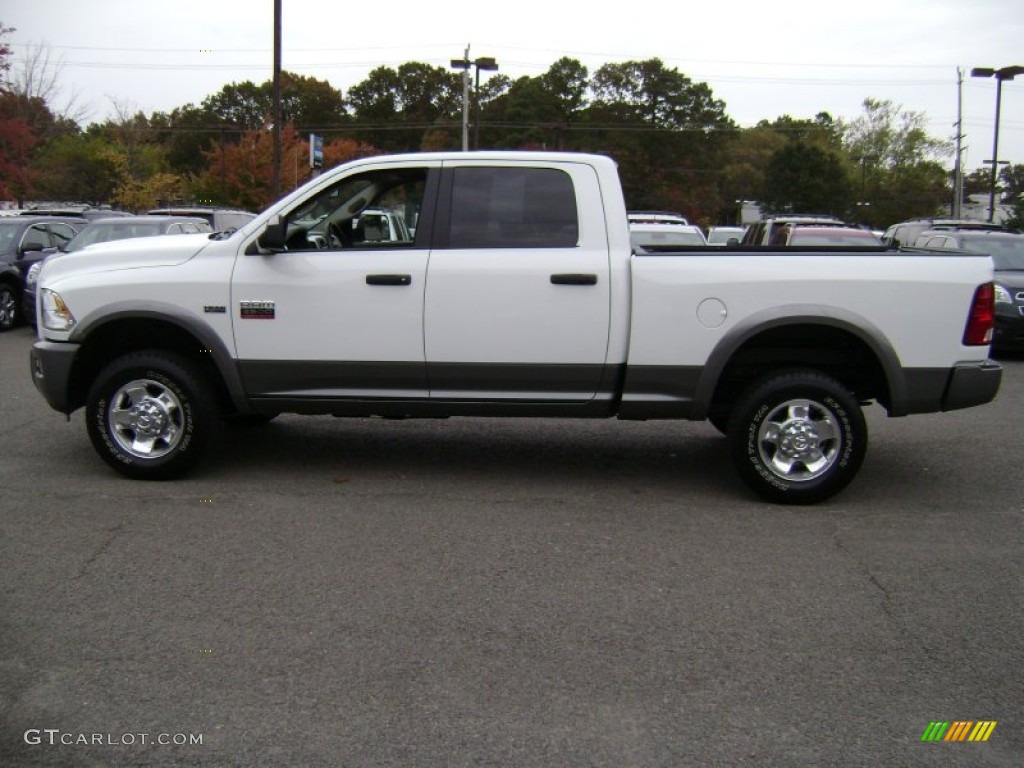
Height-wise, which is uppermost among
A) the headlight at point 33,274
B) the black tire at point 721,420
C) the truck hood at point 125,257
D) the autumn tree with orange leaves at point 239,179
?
the autumn tree with orange leaves at point 239,179

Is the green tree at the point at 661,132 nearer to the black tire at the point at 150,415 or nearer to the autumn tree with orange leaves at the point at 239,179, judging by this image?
the autumn tree with orange leaves at the point at 239,179

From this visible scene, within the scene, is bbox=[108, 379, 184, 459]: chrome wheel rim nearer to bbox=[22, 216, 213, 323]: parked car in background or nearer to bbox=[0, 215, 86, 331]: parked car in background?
bbox=[22, 216, 213, 323]: parked car in background

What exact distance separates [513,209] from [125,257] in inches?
101

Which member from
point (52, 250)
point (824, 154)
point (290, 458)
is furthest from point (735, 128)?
point (290, 458)

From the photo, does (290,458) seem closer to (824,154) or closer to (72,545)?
(72,545)

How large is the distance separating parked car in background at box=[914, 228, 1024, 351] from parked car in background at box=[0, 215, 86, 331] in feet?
43.0

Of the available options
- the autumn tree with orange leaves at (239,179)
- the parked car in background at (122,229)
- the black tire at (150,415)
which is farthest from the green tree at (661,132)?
the black tire at (150,415)

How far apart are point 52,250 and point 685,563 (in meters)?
13.4

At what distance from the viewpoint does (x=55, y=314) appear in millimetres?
6504

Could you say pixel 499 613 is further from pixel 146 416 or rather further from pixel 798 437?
pixel 146 416

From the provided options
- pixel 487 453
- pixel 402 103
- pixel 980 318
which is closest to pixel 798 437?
pixel 980 318

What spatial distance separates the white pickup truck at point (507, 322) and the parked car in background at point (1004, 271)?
6.38 m

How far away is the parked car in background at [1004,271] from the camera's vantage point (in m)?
12.9

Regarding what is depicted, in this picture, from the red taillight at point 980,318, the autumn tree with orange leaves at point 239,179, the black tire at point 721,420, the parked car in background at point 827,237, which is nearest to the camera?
the red taillight at point 980,318
